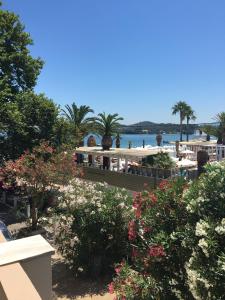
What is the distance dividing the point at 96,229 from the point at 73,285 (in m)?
1.55

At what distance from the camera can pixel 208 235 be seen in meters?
3.61

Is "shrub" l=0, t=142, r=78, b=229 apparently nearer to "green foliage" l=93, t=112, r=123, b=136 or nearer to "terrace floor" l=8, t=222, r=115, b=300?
"terrace floor" l=8, t=222, r=115, b=300

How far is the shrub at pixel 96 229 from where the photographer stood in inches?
342

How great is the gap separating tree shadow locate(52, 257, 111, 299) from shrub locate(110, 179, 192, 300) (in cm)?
348

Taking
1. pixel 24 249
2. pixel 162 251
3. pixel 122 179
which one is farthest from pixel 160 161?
pixel 24 249

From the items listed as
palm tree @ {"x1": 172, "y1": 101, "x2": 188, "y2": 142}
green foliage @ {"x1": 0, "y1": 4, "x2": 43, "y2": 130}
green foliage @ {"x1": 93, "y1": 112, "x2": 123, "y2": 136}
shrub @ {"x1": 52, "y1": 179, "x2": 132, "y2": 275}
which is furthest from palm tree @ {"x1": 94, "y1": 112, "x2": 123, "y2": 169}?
palm tree @ {"x1": 172, "y1": 101, "x2": 188, "y2": 142}

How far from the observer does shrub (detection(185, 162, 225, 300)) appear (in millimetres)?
3428

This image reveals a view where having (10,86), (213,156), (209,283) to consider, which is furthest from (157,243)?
(213,156)

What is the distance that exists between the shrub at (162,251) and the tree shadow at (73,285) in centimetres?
348

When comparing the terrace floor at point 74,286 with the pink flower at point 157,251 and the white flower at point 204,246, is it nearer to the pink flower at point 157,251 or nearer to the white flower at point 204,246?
the pink flower at point 157,251

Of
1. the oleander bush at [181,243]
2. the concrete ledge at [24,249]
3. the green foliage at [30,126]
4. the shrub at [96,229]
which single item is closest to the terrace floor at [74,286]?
the shrub at [96,229]

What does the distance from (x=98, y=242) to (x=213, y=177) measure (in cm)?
549

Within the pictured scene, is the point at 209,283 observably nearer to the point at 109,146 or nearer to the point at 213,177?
the point at 213,177

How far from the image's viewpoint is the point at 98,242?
8.83 meters
